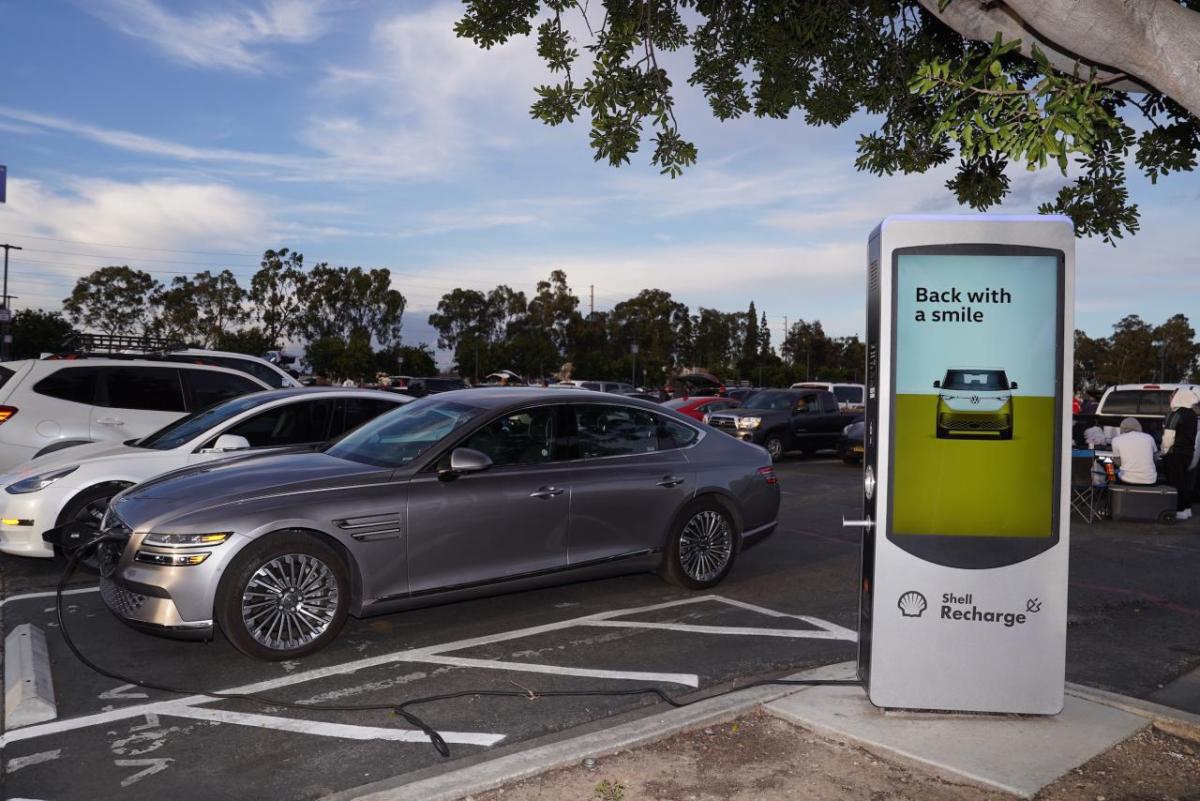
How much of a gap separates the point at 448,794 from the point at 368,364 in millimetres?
70440

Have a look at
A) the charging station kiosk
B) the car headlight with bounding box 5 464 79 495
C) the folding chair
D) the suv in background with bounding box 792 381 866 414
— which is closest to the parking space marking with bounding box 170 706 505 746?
the charging station kiosk

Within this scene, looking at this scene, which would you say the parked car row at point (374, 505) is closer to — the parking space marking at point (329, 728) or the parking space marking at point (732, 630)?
the parking space marking at point (732, 630)

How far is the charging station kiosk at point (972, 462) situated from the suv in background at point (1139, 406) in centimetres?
1407

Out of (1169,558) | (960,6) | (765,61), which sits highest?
(765,61)

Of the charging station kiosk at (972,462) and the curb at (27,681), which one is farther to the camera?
the curb at (27,681)

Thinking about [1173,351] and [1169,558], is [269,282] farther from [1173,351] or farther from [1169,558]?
[1173,351]

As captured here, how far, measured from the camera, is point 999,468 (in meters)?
4.54

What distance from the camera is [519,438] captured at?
6.76 meters

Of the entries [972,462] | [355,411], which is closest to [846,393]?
[355,411]

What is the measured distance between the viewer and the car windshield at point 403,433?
21.2 feet

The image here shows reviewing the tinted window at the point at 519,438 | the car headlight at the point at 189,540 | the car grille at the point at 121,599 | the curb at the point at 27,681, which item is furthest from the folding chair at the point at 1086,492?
the curb at the point at 27,681

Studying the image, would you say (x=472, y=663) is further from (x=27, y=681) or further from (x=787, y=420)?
(x=787, y=420)

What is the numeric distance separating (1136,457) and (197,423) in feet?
36.7

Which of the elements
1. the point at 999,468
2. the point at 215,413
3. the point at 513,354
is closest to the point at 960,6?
the point at 999,468
